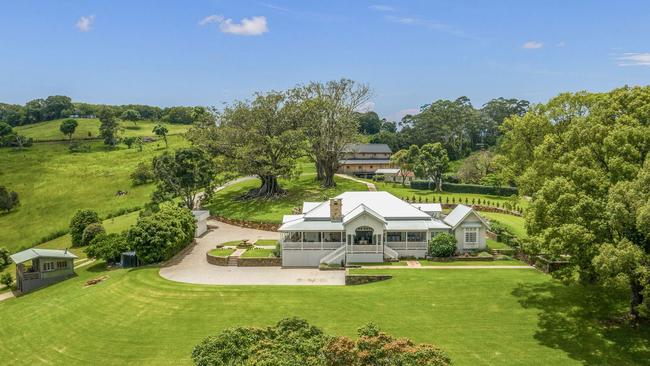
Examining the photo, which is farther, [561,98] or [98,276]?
[98,276]

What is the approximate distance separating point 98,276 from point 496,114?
113 metres

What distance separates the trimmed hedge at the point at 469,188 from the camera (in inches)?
2699

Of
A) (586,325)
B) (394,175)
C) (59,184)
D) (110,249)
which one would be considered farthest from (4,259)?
(394,175)

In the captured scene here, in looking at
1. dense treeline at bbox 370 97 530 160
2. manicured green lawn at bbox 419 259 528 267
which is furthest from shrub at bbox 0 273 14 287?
dense treeline at bbox 370 97 530 160

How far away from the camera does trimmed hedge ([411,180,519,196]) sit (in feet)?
225

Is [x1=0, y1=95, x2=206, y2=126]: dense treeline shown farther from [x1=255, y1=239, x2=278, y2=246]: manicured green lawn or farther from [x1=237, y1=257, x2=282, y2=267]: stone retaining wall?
[x1=237, y1=257, x2=282, y2=267]: stone retaining wall

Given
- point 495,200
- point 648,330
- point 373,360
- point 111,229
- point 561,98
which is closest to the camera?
point 373,360

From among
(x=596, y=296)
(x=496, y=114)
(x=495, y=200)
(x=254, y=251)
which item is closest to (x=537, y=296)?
(x=596, y=296)

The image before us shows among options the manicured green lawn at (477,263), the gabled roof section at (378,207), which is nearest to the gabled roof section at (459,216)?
the gabled roof section at (378,207)

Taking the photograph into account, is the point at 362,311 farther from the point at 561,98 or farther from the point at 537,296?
the point at 561,98

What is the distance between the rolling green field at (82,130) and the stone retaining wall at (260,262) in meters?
96.8

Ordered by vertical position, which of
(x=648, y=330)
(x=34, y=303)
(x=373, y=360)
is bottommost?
(x=34, y=303)

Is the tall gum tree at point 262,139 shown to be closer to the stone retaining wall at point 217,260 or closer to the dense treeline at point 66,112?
the stone retaining wall at point 217,260

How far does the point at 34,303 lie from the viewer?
2964 centimetres
